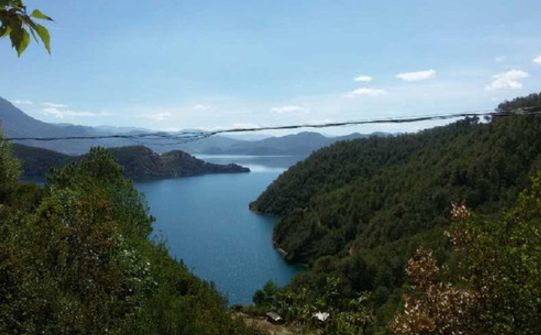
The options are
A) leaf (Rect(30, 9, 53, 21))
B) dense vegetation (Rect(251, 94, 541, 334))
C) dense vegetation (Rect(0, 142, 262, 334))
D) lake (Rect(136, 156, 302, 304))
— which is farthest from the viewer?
lake (Rect(136, 156, 302, 304))

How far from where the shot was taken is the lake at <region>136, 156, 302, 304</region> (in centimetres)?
7812

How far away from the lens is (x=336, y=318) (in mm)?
7641

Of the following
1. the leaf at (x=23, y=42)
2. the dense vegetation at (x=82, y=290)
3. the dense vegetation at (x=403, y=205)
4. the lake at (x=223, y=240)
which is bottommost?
the lake at (x=223, y=240)

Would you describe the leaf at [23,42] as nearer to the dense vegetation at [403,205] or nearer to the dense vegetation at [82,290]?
the dense vegetation at [82,290]

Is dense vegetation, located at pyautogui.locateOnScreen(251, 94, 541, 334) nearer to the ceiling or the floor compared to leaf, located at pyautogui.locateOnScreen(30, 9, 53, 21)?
nearer to the floor

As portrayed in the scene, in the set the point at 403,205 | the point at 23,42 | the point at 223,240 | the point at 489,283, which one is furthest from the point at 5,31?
the point at 403,205

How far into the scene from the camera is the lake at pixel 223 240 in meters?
78.1

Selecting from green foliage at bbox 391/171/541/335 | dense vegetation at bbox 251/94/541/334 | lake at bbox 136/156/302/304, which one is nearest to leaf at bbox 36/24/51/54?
green foliage at bbox 391/171/541/335

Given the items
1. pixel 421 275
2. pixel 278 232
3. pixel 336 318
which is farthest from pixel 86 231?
pixel 278 232

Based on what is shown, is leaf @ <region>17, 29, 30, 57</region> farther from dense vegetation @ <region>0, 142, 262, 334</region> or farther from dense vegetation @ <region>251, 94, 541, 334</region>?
dense vegetation @ <region>251, 94, 541, 334</region>

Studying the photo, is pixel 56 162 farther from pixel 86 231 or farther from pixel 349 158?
pixel 86 231

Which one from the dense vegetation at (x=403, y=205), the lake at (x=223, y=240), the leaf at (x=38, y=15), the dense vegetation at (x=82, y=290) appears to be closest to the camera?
the leaf at (x=38, y=15)

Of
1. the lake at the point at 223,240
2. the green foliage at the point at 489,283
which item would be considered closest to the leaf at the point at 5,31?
the green foliage at the point at 489,283

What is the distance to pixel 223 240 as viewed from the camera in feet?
346
